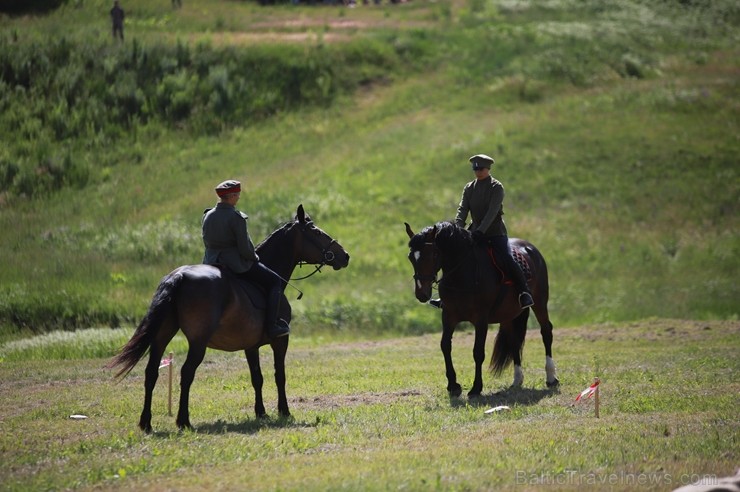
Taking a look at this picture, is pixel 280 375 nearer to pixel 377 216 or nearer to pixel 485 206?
pixel 485 206

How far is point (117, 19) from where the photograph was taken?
184 feet

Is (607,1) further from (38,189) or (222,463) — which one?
(222,463)

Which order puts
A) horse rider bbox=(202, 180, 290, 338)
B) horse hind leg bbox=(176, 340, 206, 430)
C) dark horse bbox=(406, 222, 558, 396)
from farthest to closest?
1. dark horse bbox=(406, 222, 558, 396)
2. horse rider bbox=(202, 180, 290, 338)
3. horse hind leg bbox=(176, 340, 206, 430)

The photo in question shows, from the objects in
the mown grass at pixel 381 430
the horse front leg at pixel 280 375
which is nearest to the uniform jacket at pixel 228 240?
the horse front leg at pixel 280 375

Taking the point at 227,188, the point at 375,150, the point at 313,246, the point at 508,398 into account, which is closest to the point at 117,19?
the point at 375,150

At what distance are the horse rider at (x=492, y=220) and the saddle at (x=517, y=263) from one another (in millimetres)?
62

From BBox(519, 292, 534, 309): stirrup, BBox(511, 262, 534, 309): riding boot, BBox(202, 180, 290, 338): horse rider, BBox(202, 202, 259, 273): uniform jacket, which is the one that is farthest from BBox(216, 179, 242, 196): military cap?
BBox(519, 292, 534, 309): stirrup

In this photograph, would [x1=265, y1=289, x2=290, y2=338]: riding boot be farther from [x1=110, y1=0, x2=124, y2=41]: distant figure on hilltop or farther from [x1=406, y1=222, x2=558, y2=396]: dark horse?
[x1=110, y1=0, x2=124, y2=41]: distant figure on hilltop

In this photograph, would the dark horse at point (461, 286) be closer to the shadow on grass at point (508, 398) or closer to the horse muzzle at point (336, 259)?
the shadow on grass at point (508, 398)

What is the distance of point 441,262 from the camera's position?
59.9 ft

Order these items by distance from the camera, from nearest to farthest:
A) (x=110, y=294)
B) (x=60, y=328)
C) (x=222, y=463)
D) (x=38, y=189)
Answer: (x=222, y=463)
(x=60, y=328)
(x=110, y=294)
(x=38, y=189)

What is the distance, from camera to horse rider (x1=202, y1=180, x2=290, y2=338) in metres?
15.8

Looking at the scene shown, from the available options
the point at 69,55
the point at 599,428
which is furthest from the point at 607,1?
the point at 599,428

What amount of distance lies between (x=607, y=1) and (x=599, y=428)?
6439 cm
